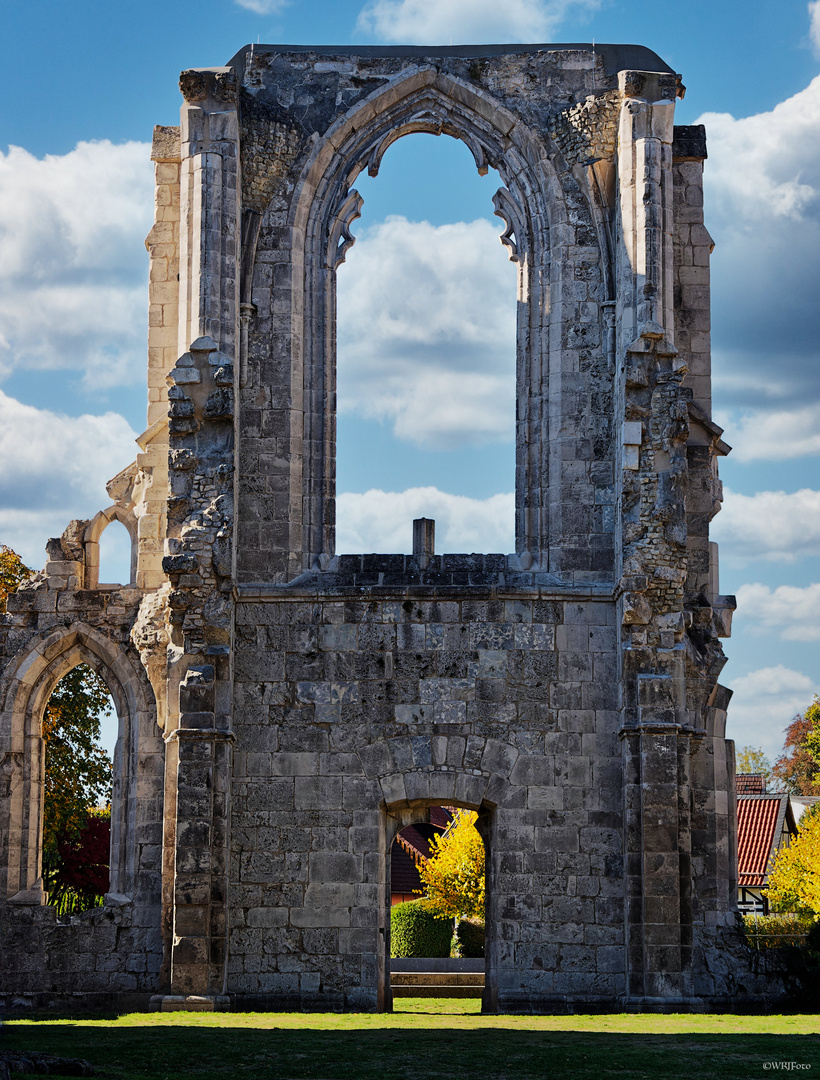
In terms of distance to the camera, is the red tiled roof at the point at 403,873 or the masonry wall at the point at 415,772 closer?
the masonry wall at the point at 415,772

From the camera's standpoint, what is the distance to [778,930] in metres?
22.1

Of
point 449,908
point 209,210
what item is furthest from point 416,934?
point 209,210

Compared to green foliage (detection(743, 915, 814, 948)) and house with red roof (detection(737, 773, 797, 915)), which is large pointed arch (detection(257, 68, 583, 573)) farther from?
house with red roof (detection(737, 773, 797, 915))

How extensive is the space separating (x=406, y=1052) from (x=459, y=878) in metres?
18.9

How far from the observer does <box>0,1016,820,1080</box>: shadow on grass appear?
1131 centimetres

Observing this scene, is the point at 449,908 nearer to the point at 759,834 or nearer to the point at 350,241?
the point at 759,834

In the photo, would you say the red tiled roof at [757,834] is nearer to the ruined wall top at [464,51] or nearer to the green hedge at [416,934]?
the green hedge at [416,934]

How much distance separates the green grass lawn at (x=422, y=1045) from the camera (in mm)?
11414

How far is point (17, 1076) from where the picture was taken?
9.77 m

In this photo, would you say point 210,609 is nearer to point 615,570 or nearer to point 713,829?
point 615,570

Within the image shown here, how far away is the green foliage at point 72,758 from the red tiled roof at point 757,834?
16.3 m

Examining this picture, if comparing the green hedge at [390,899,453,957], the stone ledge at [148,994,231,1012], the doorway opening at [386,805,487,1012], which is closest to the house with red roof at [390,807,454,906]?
the doorway opening at [386,805,487,1012]

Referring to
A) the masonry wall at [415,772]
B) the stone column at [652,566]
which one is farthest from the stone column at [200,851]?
the stone column at [652,566]

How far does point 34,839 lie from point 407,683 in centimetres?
462
